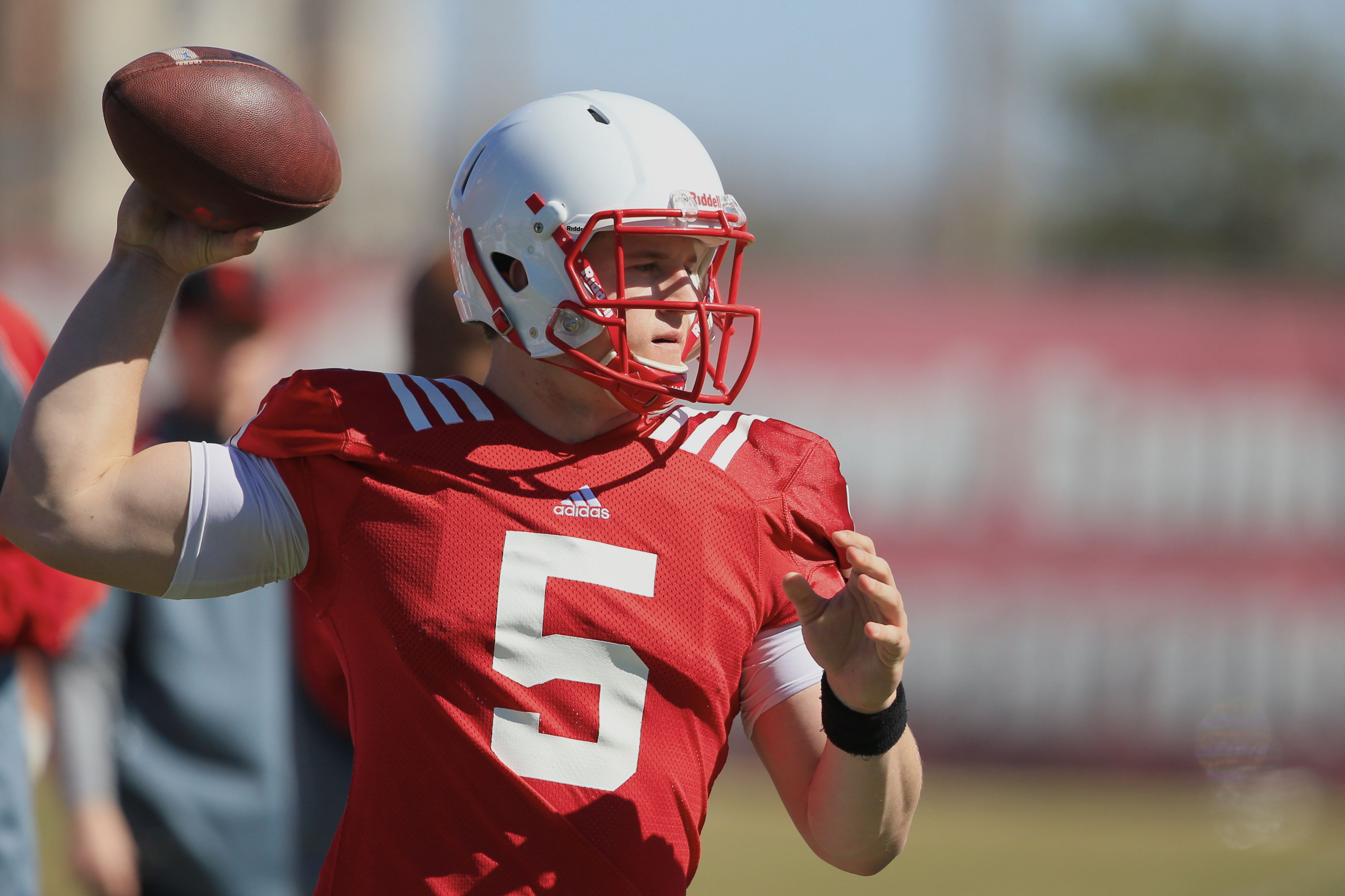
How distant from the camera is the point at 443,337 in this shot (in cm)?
307

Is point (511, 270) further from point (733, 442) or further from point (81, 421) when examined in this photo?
point (81, 421)

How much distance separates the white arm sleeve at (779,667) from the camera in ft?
6.57

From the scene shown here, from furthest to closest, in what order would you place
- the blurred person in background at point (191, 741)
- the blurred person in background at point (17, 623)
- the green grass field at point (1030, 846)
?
the green grass field at point (1030, 846) < the blurred person in background at point (191, 741) < the blurred person in background at point (17, 623)

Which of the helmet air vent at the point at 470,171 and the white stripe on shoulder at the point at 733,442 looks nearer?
the white stripe on shoulder at the point at 733,442

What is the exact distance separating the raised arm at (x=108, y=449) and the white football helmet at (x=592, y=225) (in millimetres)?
434

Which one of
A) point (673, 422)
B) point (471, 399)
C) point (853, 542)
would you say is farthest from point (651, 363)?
point (853, 542)

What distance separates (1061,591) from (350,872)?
6.96 meters

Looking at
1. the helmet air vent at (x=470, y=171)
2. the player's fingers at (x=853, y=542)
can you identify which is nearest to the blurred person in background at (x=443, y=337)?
the helmet air vent at (x=470, y=171)

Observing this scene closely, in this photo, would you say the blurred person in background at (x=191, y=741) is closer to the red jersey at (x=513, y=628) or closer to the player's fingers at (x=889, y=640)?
the red jersey at (x=513, y=628)

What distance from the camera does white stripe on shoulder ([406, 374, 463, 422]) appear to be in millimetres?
1957

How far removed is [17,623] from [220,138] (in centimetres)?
128

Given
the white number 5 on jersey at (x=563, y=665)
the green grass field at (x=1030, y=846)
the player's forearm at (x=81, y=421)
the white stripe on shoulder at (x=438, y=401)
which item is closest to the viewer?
the player's forearm at (x=81, y=421)

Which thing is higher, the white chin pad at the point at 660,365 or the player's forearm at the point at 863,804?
the white chin pad at the point at 660,365

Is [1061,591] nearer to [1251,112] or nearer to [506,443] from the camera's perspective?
[506,443]
